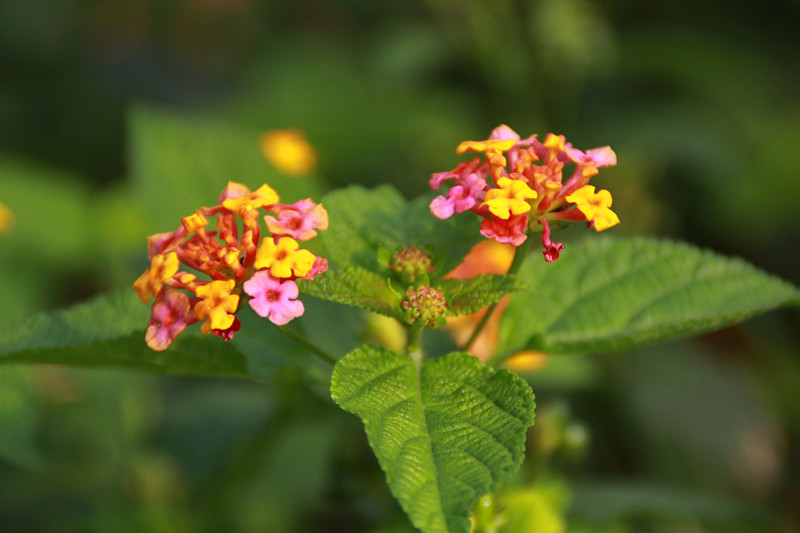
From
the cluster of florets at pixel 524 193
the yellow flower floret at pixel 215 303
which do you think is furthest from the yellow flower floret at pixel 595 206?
the yellow flower floret at pixel 215 303

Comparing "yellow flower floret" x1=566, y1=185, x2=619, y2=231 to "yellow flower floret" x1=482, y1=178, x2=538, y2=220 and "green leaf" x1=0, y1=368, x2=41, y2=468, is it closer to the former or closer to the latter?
"yellow flower floret" x1=482, y1=178, x2=538, y2=220

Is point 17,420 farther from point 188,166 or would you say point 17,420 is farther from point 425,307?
point 425,307

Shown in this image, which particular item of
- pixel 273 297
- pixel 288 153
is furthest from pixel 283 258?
pixel 288 153

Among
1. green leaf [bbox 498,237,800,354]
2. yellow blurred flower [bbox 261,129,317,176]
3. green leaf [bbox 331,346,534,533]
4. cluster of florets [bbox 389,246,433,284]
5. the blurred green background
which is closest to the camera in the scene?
green leaf [bbox 331,346,534,533]

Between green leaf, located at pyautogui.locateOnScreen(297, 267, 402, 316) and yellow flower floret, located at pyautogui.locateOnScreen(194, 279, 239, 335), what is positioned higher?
green leaf, located at pyautogui.locateOnScreen(297, 267, 402, 316)

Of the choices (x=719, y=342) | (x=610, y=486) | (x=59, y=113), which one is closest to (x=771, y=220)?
(x=719, y=342)

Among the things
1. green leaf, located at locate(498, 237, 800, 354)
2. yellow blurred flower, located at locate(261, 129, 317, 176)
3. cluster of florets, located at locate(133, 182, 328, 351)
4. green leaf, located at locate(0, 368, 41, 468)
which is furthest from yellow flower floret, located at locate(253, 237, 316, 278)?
yellow blurred flower, located at locate(261, 129, 317, 176)

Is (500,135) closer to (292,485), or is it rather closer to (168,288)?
(168,288)
